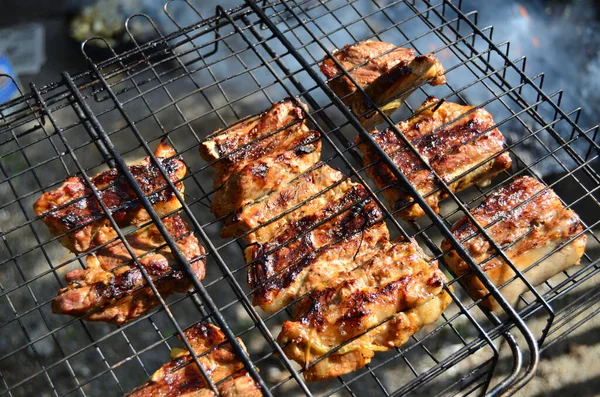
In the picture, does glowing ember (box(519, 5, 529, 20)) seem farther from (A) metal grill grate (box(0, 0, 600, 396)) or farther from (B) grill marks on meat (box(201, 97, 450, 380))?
(B) grill marks on meat (box(201, 97, 450, 380))

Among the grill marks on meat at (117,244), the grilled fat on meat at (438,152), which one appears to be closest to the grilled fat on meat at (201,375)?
the grill marks on meat at (117,244)

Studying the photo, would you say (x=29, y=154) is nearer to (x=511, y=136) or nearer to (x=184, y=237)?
(x=184, y=237)

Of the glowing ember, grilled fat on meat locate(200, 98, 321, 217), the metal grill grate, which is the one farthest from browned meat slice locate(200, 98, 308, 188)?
the glowing ember

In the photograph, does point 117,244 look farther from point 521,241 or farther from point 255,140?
point 521,241

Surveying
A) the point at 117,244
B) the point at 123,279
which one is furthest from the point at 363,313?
the point at 117,244

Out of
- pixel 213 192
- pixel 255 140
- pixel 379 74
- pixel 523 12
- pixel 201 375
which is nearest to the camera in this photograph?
pixel 201 375

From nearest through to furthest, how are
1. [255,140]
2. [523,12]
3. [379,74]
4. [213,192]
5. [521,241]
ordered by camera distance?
[521,241] < [213,192] < [255,140] < [379,74] < [523,12]

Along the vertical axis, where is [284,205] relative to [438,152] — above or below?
above
